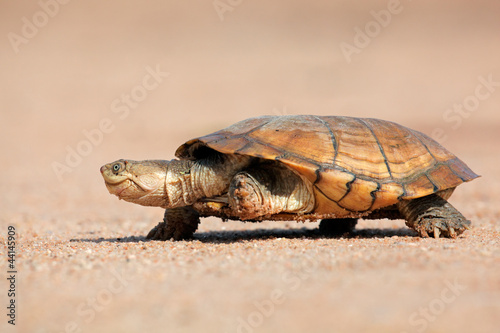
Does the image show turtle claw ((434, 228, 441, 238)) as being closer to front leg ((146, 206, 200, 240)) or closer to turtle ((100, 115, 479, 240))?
turtle ((100, 115, 479, 240))

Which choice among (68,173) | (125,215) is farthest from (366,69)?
(125,215)

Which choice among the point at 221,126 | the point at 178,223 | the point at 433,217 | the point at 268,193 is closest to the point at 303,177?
the point at 268,193

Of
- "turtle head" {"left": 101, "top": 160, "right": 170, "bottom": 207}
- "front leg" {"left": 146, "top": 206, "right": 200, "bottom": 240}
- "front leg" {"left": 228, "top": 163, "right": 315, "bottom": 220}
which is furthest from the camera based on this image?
"front leg" {"left": 146, "top": 206, "right": 200, "bottom": 240}

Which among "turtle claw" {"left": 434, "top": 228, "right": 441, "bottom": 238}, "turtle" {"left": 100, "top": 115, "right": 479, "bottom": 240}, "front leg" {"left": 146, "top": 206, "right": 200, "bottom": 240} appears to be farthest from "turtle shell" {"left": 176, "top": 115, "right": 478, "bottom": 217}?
"front leg" {"left": 146, "top": 206, "right": 200, "bottom": 240}

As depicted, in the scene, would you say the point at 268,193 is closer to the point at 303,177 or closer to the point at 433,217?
the point at 303,177

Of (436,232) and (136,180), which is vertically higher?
(136,180)

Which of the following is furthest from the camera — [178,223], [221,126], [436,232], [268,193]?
[221,126]

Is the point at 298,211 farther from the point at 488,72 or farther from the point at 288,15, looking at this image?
the point at 288,15
